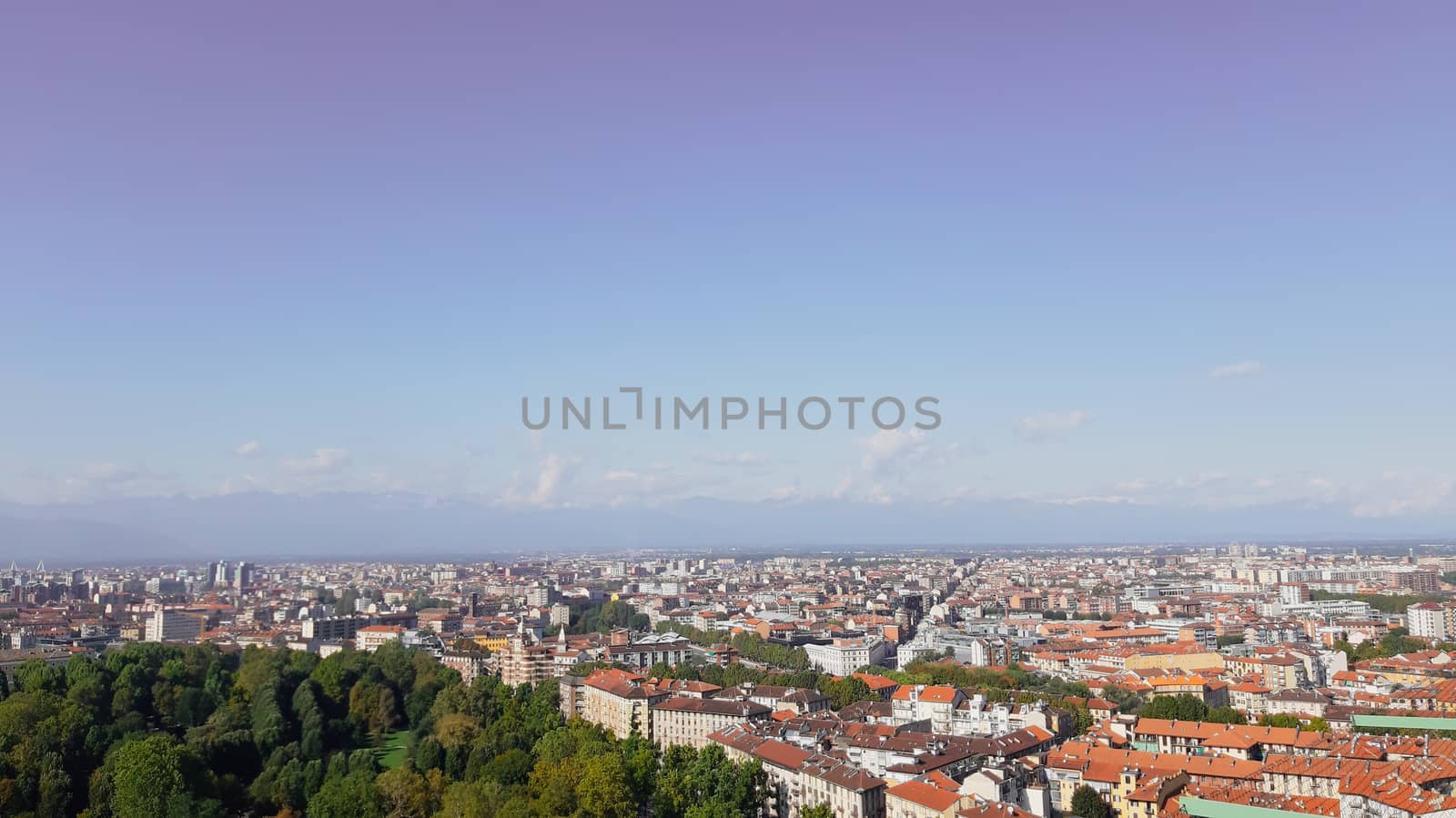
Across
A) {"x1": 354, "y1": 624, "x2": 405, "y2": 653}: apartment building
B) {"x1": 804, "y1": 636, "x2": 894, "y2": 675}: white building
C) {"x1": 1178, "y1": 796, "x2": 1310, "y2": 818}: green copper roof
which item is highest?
{"x1": 1178, "y1": 796, "x2": 1310, "y2": 818}: green copper roof

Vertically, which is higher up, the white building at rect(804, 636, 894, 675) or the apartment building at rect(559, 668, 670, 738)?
the apartment building at rect(559, 668, 670, 738)

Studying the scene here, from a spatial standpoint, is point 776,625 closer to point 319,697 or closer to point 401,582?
point 319,697

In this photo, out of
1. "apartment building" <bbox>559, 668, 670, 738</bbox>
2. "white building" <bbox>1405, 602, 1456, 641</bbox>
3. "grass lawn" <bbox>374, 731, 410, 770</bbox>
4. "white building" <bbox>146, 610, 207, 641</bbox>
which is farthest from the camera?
"white building" <bbox>146, 610, 207, 641</bbox>

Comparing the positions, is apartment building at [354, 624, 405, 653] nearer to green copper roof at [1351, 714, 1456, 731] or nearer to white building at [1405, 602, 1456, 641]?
green copper roof at [1351, 714, 1456, 731]

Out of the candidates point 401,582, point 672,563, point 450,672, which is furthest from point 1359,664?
point 672,563

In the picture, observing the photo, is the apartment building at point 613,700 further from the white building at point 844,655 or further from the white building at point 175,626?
the white building at point 175,626

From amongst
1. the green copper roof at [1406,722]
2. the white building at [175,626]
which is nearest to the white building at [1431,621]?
the green copper roof at [1406,722]

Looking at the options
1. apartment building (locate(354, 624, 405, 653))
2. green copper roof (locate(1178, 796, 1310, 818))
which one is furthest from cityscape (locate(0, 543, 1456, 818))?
apartment building (locate(354, 624, 405, 653))

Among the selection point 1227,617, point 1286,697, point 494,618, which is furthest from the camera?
point 494,618
